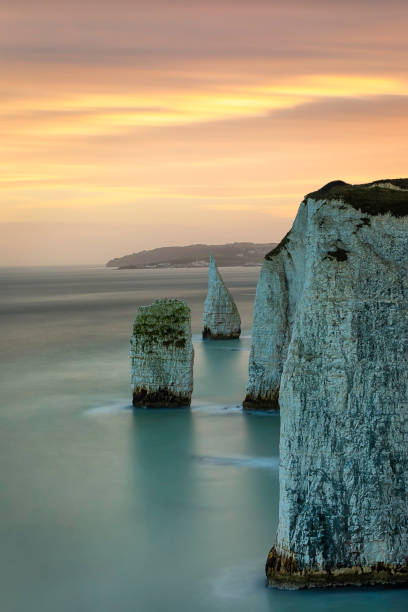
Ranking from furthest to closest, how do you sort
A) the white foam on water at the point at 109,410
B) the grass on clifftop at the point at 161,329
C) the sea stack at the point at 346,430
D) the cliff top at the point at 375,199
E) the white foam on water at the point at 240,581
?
1. the white foam on water at the point at 109,410
2. the grass on clifftop at the point at 161,329
3. the white foam on water at the point at 240,581
4. the cliff top at the point at 375,199
5. the sea stack at the point at 346,430

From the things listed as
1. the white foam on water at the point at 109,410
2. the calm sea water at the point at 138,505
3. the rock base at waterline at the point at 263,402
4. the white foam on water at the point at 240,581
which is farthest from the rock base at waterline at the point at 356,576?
the white foam on water at the point at 109,410

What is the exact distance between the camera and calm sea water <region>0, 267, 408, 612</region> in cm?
1331

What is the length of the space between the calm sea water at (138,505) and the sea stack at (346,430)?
22.6 inches

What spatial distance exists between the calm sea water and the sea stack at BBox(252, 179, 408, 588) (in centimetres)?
57

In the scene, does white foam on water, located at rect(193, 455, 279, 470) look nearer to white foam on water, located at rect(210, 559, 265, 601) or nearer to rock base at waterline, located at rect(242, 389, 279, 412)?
rock base at waterline, located at rect(242, 389, 279, 412)

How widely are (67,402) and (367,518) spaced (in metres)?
21.5

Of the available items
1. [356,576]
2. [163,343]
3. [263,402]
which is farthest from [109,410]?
[356,576]

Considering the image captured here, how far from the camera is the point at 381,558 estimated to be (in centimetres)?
1185

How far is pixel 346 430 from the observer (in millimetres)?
11742

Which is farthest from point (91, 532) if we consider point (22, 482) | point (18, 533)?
point (22, 482)

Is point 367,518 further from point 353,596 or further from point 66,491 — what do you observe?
point 66,491

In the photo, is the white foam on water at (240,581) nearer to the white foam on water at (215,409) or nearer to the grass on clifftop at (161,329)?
the grass on clifftop at (161,329)

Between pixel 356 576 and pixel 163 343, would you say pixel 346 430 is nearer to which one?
pixel 356 576

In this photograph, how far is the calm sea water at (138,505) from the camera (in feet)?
43.7
